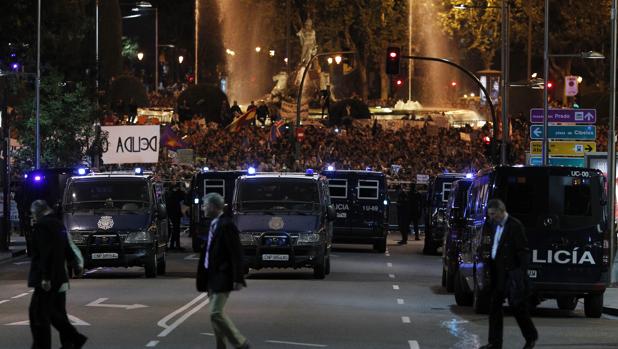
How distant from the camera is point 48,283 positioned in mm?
15461

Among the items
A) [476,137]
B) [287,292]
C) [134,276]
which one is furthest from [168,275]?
[476,137]

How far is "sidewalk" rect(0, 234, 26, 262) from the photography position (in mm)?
36938

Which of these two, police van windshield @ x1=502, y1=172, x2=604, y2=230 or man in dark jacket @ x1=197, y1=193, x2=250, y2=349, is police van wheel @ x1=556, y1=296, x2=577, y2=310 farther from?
man in dark jacket @ x1=197, y1=193, x2=250, y2=349

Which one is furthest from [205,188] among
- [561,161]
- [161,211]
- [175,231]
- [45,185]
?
[561,161]

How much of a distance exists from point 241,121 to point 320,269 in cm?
3491

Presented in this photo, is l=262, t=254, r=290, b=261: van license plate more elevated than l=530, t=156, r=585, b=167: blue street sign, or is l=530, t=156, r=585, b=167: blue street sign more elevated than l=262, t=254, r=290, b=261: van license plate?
l=530, t=156, r=585, b=167: blue street sign

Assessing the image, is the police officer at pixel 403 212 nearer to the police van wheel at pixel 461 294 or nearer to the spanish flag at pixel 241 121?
the spanish flag at pixel 241 121

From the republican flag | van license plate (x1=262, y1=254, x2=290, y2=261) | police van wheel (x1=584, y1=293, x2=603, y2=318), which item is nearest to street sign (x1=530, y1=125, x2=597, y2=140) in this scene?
van license plate (x1=262, y1=254, x2=290, y2=261)

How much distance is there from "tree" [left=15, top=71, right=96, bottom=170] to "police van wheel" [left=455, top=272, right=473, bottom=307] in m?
27.1

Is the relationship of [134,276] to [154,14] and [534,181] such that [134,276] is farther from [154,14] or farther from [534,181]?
[154,14]

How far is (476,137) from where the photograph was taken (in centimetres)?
6028

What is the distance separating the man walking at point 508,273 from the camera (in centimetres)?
1656

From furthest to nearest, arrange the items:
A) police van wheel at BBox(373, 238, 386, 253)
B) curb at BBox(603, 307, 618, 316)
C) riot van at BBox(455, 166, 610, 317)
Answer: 1. police van wheel at BBox(373, 238, 386, 253)
2. curb at BBox(603, 307, 618, 316)
3. riot van at BBox(455, 166, 610, 317)

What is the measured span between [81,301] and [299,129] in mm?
34055
